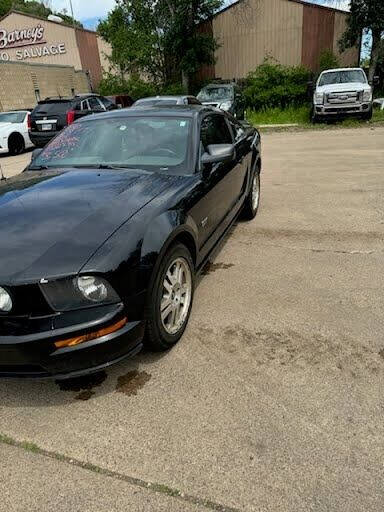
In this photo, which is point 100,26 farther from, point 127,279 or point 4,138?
point 127,279

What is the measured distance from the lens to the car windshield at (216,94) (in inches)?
685

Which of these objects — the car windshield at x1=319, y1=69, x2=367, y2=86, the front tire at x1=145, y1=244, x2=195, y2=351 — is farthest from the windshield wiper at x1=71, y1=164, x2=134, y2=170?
the car windshield at x1=319, y1=69, x2=367, y2=86

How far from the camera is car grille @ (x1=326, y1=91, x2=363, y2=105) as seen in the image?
589 inches

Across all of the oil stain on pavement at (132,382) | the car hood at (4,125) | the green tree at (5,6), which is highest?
the green tree at (5,6)

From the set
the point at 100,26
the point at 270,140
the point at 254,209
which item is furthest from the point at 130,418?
the point at 100,26

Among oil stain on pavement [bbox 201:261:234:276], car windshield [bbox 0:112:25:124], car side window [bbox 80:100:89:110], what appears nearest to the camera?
oil stain on pavement [bbox 201:261:234:276]

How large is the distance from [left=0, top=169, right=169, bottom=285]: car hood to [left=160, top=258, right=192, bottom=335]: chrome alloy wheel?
0.50 metres

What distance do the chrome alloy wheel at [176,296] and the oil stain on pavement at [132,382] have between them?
0.33 m

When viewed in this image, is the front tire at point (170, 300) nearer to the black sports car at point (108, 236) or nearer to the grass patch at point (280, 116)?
the black sports car at point (108, 236)

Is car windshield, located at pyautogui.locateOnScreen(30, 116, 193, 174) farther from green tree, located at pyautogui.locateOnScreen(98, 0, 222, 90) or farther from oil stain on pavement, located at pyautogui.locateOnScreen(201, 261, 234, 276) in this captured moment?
green tree, located at pyautogui.locateOnScreen(98, 0, 222, 90)

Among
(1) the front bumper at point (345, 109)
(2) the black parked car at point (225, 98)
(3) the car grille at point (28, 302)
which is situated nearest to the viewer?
(3) the car grille at point (28, 302)

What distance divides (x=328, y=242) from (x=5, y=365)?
144 inches

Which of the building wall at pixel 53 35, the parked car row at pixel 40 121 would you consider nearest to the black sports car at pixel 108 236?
the parked car row at pixel 40 121

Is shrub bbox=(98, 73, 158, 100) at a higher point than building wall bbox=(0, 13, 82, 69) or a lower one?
lower
